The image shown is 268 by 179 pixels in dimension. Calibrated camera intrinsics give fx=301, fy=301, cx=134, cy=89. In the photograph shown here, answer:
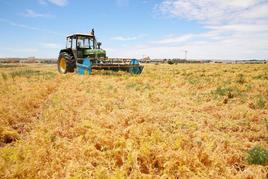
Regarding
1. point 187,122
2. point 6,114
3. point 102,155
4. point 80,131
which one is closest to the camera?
point 102,155

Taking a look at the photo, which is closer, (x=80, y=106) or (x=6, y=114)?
(x=6, y=114)

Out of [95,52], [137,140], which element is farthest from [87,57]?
[137,140]

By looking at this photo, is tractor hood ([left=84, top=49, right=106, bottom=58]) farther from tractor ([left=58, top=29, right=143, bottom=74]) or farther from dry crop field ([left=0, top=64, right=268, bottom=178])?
dry crop field ([left=0, top=64, right=268, bottom=178])

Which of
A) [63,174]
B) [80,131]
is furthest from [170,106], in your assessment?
[63,174]

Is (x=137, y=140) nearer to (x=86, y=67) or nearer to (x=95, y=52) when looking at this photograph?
(x=86, y=67)

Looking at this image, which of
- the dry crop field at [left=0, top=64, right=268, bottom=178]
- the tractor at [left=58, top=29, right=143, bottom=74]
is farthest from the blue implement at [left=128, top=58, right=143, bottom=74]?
the dry crop field at [left=0, top=64, right=268, bottom=178]

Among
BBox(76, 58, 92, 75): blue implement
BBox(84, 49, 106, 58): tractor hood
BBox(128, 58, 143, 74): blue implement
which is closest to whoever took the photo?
BBox(76, 58, 92, 75): blue implement

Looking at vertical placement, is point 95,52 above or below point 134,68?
above

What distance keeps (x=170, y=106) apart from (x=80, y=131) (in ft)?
11.3

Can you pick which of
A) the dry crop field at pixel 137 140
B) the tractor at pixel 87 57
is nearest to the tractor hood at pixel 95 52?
the tractor at pixel 87 57

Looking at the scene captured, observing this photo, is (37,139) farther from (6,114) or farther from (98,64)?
Answer: (98,64)

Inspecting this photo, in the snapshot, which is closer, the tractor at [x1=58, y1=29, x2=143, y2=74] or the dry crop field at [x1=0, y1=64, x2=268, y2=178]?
the dry crop field at [x1=0, y1=64, x2=268, y2=178]

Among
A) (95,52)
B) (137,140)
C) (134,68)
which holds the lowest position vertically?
(137,140)

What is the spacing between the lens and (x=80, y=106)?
28.9 feet
